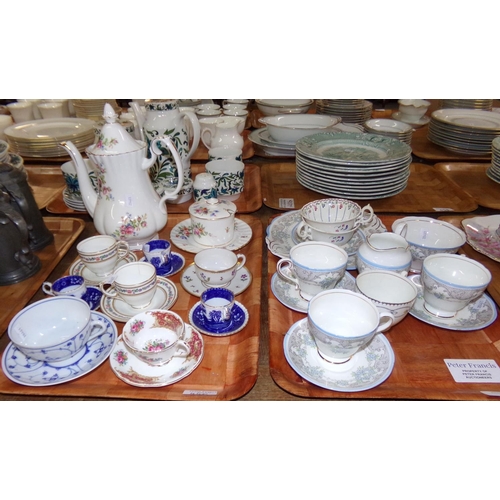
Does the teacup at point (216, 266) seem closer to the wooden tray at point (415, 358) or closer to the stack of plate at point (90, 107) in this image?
the wooden tray at point (415, 358)

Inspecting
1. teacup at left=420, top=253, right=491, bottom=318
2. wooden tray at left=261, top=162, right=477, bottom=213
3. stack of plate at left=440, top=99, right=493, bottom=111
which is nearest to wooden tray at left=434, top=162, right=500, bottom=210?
wooden tray at left=261, top=162, right=477, bottom=213

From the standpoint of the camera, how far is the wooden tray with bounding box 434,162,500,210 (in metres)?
1.36

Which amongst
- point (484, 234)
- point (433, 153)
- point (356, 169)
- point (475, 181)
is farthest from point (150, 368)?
point (433, 153)

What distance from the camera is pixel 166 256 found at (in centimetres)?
104

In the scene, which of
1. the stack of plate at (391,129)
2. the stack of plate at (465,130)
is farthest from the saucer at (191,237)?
the stack of plate at (465,130)

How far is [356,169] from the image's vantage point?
1.23 m

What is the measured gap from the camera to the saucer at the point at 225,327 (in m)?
0.84

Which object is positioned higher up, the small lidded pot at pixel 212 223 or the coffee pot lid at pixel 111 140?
the coffee pot lid at pixel 111 140

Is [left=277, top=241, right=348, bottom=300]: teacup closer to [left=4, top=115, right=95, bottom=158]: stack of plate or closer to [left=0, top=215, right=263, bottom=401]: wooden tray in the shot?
[left=0, top=215, right=263, bottom=401]: wooden tray

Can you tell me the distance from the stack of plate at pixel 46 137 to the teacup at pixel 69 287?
0.86 metres

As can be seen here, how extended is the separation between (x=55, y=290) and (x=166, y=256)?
28 cm

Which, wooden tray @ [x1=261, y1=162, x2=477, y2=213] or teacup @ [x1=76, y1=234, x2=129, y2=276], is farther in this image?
wooden tray @ [x1=261, y1=162, x2=477, y2=213]

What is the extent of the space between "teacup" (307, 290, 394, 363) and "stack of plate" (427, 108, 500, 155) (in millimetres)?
1263

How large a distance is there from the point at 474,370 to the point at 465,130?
1.27 meters
